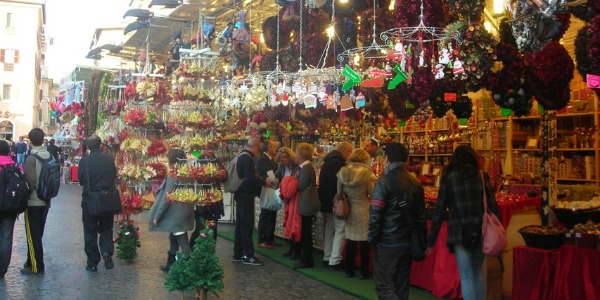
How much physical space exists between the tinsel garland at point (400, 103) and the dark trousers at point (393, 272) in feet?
8.61

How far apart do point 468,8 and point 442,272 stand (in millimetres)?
2959

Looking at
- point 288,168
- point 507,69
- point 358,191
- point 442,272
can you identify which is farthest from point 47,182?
point 507,69

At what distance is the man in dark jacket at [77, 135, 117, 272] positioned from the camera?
8.44 metres

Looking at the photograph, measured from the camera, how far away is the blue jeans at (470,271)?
5.55 m

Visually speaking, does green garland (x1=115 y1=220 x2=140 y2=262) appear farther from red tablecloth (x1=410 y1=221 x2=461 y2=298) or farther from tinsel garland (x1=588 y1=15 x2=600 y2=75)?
tinsel garland (x1=588 y1=15 x2=600 y2=75)

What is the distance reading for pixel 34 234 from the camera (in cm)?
804

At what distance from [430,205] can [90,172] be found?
447cm

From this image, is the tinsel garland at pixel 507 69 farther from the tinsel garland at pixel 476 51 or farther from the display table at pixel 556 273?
the display table at pixel 556 273

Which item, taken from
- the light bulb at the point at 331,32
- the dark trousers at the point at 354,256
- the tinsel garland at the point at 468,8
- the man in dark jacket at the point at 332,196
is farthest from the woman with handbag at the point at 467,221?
the light bulb at the point at 331,32

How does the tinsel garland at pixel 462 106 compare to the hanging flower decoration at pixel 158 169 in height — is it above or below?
above

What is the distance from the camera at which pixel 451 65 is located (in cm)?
659

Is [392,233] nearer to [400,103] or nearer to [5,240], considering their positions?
[400,103]

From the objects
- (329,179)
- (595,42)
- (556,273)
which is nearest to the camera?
(595,42)

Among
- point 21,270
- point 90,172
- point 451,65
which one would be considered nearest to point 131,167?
point 90,172
